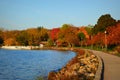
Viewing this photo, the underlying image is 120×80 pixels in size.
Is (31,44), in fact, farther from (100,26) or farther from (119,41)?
(119,41)

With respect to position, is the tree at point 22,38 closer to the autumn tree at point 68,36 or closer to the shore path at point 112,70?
the autumn tree at point 68,36

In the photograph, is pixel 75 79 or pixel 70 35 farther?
pixel 70 35

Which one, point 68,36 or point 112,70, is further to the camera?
point 68,36

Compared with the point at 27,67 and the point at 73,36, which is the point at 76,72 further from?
the point at 73,36

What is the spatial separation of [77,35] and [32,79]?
266 feet

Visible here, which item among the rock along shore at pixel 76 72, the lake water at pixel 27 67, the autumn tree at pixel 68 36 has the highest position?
the autumn tree at pixel 68 36

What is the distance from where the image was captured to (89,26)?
105312mm

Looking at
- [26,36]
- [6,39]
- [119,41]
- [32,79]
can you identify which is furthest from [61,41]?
[32,79]

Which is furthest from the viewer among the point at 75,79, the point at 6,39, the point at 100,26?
the point at 6,39

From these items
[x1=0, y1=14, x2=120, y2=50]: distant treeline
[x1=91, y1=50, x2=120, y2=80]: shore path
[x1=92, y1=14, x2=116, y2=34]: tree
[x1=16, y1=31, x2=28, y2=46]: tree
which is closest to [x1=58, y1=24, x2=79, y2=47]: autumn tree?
[x1=0, y1=14, x2=120, y2=50]: distant treeline

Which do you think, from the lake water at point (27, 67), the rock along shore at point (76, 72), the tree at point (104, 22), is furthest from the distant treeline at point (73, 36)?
the rock along shore at point (76, 72)

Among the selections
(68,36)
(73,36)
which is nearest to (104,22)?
(73,36)

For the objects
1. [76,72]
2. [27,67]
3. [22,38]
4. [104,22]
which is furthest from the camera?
[22,38]

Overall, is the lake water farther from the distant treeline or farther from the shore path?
the distant treeline
